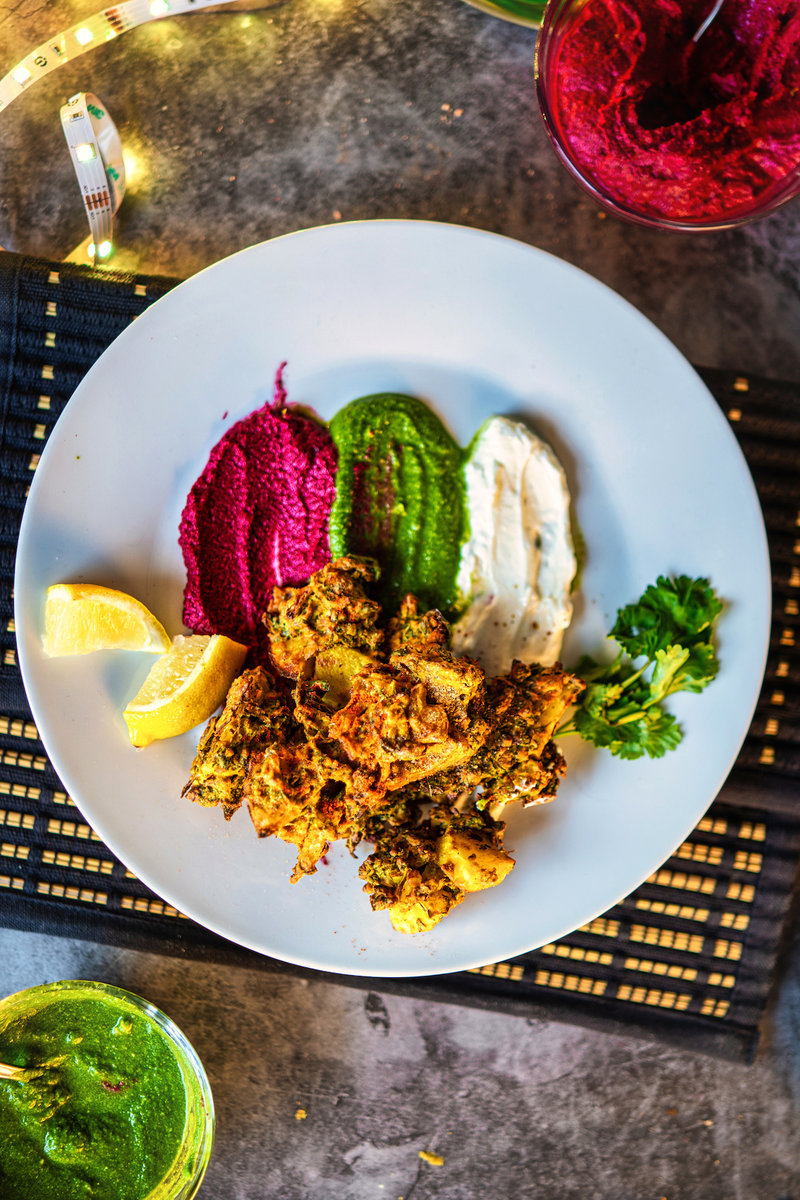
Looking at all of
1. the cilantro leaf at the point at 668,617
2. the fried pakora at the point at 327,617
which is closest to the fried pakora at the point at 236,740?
the fried pakora at the point at 327,617

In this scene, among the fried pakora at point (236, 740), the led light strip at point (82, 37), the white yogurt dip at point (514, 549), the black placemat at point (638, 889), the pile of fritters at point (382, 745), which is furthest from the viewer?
the led light strip at point (82, 37)

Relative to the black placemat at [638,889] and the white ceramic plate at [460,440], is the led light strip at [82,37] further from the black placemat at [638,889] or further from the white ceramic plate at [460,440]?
the white ceramic plate at [460,440]

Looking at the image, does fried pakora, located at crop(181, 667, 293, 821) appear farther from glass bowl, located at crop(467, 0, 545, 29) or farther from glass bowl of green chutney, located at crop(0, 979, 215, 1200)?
glass bowl, located at crop(467, 0, 545, 29)

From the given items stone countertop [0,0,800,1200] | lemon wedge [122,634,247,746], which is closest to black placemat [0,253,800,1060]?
stone countertop [0,0,800,1200]

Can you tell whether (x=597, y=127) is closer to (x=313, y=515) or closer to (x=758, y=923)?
(x=313, y=515)

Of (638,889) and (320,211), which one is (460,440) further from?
(638,889)

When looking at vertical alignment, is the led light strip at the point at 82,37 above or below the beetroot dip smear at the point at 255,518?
above
